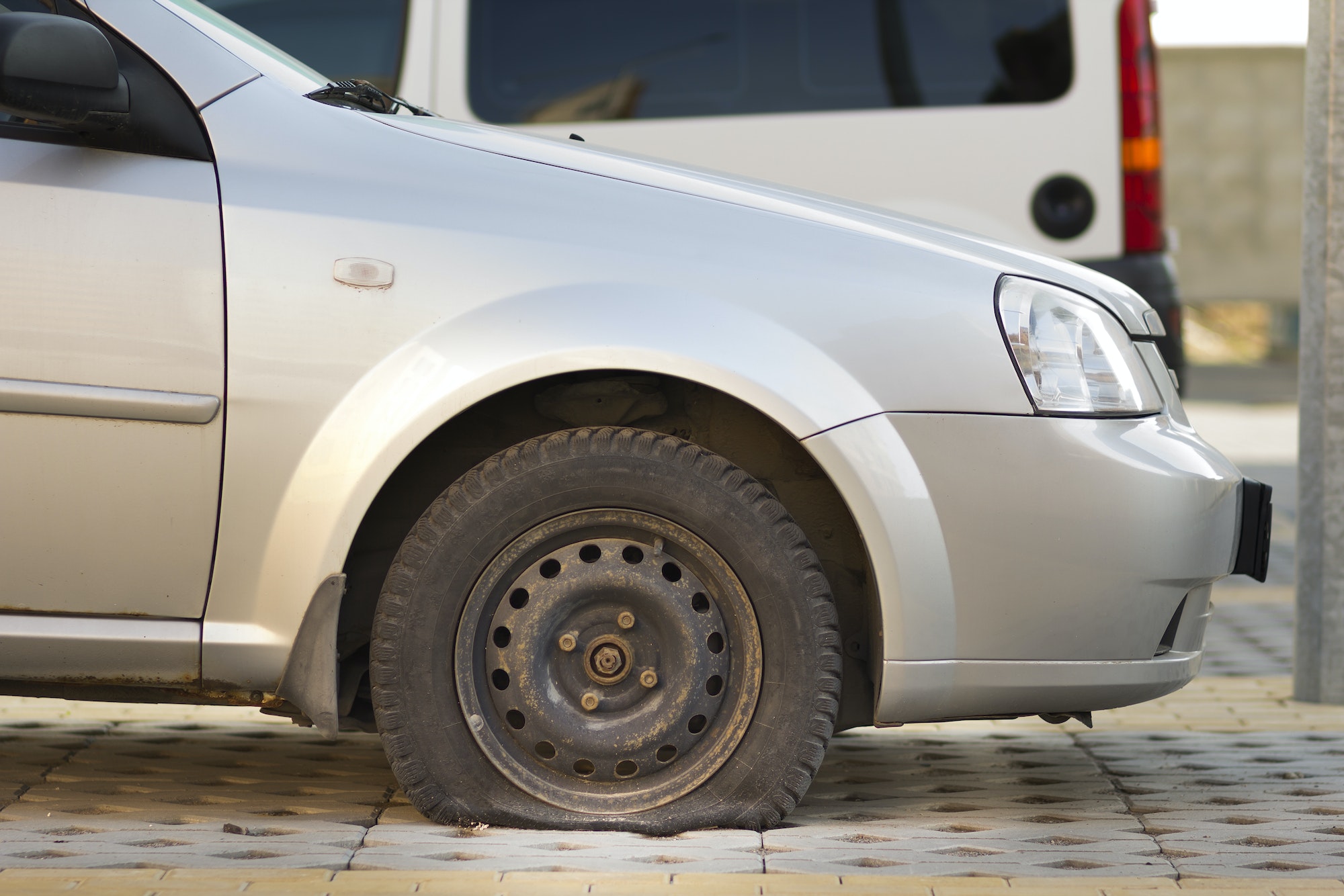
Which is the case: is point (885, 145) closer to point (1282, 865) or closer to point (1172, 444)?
point (1172, 444)

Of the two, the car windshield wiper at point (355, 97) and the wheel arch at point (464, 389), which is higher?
the car windshield wiper at point (355, 97)

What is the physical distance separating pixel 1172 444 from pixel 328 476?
1.55 metres

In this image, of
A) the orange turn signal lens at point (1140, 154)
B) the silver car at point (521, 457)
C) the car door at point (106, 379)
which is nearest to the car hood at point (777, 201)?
the silver car at point (521, 457)

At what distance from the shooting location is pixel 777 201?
9.66 ft

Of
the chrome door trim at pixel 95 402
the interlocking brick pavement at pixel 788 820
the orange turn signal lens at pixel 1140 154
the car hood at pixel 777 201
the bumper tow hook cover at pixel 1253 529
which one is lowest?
the interlocking brick pavement at pixel 788 820

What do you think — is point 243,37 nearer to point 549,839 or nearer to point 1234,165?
point 549,839

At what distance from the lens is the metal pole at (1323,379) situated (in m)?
4.19

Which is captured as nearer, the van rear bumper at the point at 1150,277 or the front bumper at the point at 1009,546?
the front bumper at the point at 1009,546

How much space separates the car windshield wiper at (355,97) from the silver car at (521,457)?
0.32 feet

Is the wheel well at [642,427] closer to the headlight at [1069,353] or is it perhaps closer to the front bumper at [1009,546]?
the front bumper at [1009,546]

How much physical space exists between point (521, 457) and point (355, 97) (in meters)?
0.84

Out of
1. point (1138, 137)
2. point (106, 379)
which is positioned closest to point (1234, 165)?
point (1138, 137)

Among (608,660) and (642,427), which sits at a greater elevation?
(642,427)

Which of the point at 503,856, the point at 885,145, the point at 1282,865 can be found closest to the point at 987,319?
the point at 1282,865
